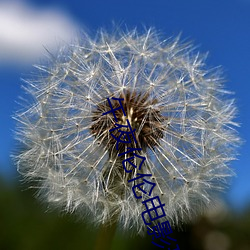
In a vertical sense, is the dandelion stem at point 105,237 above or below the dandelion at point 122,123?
below

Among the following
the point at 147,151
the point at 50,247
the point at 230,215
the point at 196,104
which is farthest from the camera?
the point at 230,215

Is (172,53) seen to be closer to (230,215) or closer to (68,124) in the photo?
(68,124)

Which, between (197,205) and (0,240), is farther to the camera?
(0,240)

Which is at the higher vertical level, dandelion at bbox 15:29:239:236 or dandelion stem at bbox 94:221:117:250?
dandelion at bbox 15:29:239:236

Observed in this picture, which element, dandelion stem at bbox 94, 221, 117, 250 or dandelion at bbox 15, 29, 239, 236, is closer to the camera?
dandelion stem at bbox 94, 221, 117, 250

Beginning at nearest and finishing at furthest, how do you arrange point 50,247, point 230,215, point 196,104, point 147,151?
point 147,151 → point 196,104 → point 50,247 → point 230,215

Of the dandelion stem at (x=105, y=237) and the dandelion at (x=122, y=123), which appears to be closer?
the dandelion stem at (x=105, y=237)

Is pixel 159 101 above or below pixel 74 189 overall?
above

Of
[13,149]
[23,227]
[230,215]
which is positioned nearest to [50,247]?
[23,227]
